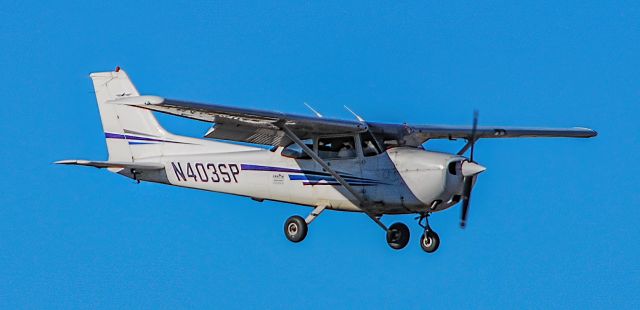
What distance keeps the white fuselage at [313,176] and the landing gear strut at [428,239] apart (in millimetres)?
533

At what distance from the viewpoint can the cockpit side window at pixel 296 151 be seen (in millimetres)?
24000

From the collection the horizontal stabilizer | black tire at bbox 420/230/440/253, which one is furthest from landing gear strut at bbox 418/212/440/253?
the horizontal stabilizer

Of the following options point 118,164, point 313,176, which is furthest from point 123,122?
point 313,176

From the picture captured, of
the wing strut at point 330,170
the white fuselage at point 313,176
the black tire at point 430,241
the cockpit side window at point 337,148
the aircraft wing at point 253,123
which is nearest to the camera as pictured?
the aircraft wing at point 253,123

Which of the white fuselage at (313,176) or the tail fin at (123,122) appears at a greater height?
the tail fin at (123,122)

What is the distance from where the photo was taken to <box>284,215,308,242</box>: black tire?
24031mm

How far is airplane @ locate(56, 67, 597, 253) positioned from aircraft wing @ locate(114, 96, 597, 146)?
17mm

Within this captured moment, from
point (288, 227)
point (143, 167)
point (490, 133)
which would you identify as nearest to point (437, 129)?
point (490, 133)

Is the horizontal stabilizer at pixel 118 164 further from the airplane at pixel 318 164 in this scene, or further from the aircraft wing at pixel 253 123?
the aircraft wing at pixel 253 123

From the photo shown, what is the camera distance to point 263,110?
2214cm

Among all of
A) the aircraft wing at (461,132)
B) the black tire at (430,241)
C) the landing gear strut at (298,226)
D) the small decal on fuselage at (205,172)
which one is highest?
the aircraft wing at (461,132)

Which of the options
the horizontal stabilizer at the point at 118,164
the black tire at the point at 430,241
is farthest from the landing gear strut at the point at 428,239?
the horizontal stabilizer at the point at 118,164

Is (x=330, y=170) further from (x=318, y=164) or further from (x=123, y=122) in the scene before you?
(x=123, y=122)

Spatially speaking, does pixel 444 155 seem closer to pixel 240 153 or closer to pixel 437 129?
pixel 437 129
